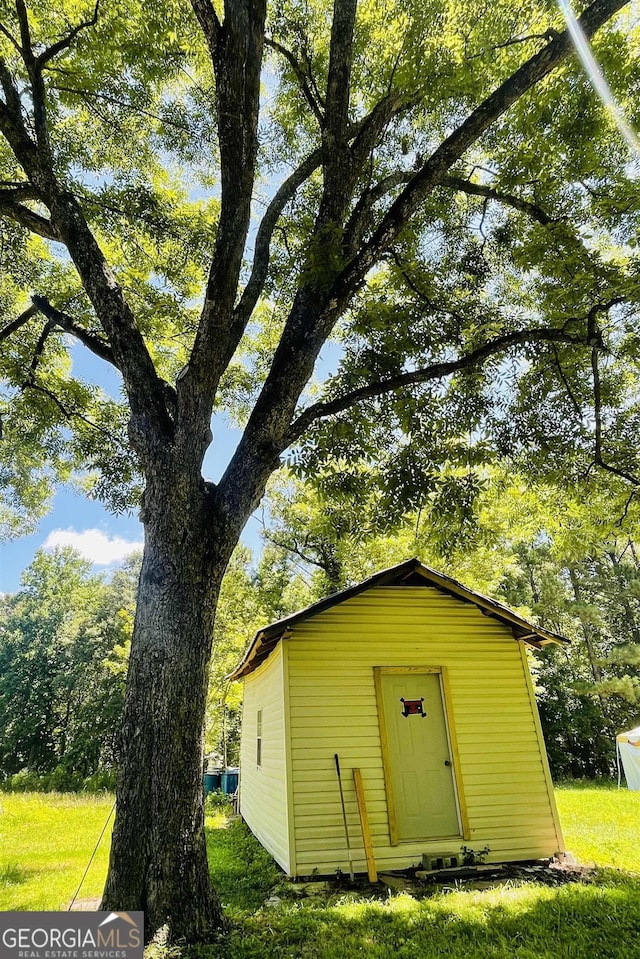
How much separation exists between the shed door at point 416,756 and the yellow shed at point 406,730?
0.05 feet

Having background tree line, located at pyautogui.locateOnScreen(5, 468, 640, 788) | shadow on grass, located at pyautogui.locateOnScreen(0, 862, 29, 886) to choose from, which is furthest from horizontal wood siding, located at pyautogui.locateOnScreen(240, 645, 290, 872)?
shadow on grass, located at pyautogui.locateOnScreen(0, 862, 29, 886)

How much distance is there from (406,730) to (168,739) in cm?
491

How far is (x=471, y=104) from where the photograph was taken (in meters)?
5.96

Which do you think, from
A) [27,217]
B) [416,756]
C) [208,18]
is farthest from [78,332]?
[416,756]

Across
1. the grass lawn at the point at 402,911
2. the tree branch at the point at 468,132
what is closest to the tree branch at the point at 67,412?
the tree branch at the point at 468,132

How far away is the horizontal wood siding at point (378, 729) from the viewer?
22.2ft

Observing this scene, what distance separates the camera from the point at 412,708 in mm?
7566

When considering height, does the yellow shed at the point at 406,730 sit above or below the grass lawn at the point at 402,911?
above

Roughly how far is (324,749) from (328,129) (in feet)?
24.1

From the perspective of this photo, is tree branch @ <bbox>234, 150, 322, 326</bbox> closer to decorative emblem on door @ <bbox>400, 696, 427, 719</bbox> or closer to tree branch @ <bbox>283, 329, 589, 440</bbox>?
tree branch @ <bbox>283, 329, 589, 440</bbox>

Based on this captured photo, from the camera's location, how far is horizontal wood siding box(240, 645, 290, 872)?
23.2ft

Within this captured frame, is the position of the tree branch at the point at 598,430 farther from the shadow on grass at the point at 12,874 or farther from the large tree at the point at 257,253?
the shadow on grass at the point at 12,874

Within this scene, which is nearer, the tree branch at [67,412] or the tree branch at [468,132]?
the tree branch at [468,132]

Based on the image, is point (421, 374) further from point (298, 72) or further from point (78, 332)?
point (298, 72)
